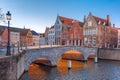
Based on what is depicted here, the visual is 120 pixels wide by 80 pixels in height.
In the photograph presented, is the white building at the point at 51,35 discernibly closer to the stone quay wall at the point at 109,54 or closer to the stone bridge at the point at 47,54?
the stone quay wall at the point at 109,54

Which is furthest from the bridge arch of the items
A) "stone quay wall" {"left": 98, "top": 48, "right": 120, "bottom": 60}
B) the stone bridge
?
"stone quay wall" {"left": 98, "top": 48, "right": 120, "bottom": 60}

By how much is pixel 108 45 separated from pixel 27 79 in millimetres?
36674

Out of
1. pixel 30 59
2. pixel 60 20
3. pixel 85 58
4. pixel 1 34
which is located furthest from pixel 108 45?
pixel 1 34

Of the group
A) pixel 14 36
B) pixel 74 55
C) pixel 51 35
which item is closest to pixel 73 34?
pixel 51 35

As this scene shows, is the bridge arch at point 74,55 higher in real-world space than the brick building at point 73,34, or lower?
lower

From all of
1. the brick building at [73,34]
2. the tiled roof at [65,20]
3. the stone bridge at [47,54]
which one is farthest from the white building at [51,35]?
the stone bridge at [47,54]

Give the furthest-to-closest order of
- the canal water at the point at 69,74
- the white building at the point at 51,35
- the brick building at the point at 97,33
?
1. the white building at the point at 51,35
2. the brick building at the point at 97,33
3. the canal water at the point at 69,74

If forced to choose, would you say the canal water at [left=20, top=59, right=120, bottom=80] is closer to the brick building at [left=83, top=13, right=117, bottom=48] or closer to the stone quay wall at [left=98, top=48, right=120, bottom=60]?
the stone quay wall at [left=98, top=48, right=120, bottom=60]

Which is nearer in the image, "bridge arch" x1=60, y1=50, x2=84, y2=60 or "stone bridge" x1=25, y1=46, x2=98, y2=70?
"stone bridge" x1=25, y1=46, x2=98, y2=70

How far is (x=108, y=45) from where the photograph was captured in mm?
48969

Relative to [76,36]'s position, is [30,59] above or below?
below

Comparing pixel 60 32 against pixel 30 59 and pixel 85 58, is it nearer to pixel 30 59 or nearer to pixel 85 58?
pixel 85 58

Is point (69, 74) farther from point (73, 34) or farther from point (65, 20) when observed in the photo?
point (65, 20)

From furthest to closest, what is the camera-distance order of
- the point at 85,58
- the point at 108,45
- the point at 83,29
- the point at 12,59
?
the point at 83,29, the point at 108,45, the point at 85,58, the point at 12,59
